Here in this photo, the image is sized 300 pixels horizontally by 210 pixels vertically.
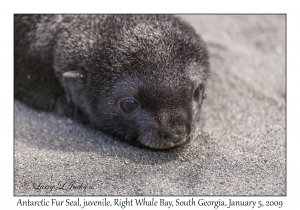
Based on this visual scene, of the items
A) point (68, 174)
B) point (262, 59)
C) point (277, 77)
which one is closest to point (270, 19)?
point (262, 59)

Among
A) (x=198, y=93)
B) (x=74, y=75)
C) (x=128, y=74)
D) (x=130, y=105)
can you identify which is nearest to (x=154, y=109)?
(x=130, y=105)

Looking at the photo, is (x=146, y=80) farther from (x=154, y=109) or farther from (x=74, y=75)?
(x=74, y=75)

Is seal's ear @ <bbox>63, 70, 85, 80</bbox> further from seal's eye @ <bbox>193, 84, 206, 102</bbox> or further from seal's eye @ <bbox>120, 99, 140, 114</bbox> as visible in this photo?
seal's eye @ <bbox>193, 84, 206, 102</bbox>

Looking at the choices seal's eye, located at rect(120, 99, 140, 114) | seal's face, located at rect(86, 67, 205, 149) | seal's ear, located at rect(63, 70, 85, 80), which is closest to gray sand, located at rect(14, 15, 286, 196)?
seal's face, located at rect(86, 67, 205, 149)

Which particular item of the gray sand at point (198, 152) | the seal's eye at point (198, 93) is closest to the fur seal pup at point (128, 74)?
the seal's eye at point (198, 93)
